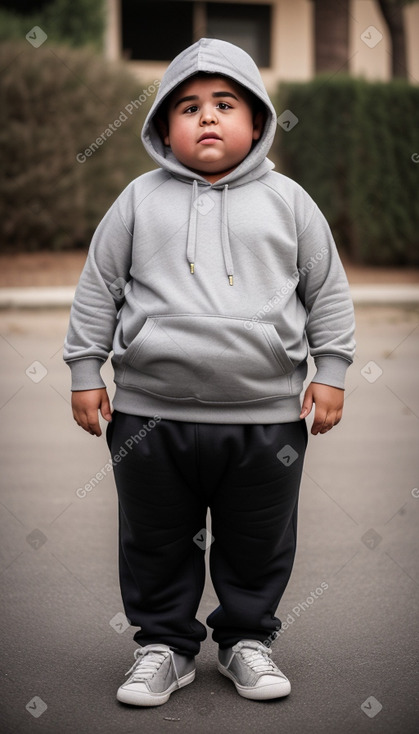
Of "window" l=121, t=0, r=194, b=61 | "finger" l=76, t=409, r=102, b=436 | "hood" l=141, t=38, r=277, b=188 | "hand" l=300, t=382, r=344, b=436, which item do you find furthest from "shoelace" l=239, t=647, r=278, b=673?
"window" l=121, t=0, r=194, b=61

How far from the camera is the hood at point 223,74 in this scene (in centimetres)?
296

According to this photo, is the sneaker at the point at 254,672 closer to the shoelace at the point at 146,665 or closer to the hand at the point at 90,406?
the shoelace at the point at 146,665

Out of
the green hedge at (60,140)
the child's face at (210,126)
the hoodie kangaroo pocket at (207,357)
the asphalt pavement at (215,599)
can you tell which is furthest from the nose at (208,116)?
the green hedge at (60,140)

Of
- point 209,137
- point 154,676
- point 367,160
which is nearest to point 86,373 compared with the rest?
point 209,137

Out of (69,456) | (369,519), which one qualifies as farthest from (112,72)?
(369,519)

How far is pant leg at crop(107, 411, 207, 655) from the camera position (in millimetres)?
2955

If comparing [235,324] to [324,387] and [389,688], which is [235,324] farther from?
[389,688]

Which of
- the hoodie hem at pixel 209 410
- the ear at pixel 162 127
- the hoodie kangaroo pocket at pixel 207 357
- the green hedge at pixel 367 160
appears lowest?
the green hedge at pixel 367 160

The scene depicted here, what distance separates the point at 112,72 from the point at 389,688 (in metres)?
12.7

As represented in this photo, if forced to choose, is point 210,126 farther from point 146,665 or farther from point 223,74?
point 146,665

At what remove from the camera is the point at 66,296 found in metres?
12.3

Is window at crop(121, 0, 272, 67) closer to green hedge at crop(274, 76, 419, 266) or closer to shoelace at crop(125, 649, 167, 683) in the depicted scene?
green hedge at crop(274, 76, 419, 266)

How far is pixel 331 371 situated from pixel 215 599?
118cm

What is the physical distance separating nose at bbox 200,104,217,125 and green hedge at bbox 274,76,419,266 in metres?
12.0
